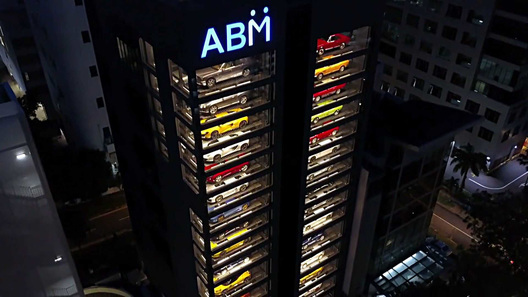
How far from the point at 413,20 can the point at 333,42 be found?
172ft

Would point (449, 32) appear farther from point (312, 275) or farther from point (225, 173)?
point (225, 173)

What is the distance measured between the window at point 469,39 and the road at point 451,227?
89.5 feet

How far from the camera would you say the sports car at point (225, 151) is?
106 ft

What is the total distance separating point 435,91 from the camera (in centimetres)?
7894

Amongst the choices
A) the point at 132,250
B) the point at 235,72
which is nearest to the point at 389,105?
the point at 235,72

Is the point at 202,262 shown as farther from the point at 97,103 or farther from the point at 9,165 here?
the point at 97,103

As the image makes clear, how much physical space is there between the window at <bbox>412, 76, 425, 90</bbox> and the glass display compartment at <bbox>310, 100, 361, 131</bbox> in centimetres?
4821

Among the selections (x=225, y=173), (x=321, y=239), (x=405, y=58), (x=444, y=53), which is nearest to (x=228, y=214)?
(x=225, y=173)

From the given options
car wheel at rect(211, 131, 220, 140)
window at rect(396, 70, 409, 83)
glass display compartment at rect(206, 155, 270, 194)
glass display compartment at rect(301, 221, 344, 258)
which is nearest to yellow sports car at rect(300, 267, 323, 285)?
glass display compartment at rect(301, 221, 344, 258)

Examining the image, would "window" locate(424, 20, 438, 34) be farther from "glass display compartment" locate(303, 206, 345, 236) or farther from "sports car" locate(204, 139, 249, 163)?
"sports car" locate(204, 139, 249, 163)

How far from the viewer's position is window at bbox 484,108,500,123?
70.3 m

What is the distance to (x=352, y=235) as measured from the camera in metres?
46.2

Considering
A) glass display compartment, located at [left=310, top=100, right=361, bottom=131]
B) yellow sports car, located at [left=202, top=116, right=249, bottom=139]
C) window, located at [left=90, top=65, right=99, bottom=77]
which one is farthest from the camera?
window, located at [left=90, top=65, right=99, bottom=77]

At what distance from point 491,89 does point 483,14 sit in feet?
39.3
